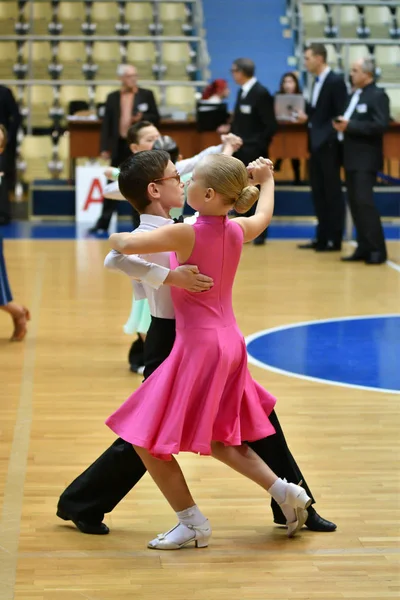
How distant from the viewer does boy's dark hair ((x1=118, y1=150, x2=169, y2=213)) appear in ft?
12.6

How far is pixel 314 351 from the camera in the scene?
7.33 meters

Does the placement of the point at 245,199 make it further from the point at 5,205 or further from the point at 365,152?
the point at 5,205

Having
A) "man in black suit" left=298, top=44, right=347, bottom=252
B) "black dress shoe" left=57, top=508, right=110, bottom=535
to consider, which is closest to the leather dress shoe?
"black dress shoe" left=57, top=508, right=110, bottom=535

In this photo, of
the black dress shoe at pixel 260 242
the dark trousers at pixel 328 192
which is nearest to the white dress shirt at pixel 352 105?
the dark trousers at pixel 328 192

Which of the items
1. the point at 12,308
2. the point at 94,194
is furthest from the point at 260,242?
the point at 12,308

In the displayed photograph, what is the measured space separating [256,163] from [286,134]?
11279mm

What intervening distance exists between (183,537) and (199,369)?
617mm

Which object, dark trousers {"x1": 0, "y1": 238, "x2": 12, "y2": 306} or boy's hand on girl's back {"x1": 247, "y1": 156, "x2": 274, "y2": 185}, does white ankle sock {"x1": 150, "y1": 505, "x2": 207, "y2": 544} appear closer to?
boy's hand on girl's back {"x1": 247, "y1": 156, "x2": 274, "y2": 185}

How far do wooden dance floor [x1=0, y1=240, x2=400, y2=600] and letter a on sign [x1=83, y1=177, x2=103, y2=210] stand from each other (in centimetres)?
594

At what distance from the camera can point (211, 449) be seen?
12.6 ft

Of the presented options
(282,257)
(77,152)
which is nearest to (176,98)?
(77,152)

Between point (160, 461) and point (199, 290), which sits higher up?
point (199, 290)

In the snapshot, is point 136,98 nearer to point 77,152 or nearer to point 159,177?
point 77,152

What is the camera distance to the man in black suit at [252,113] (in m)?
12.4
